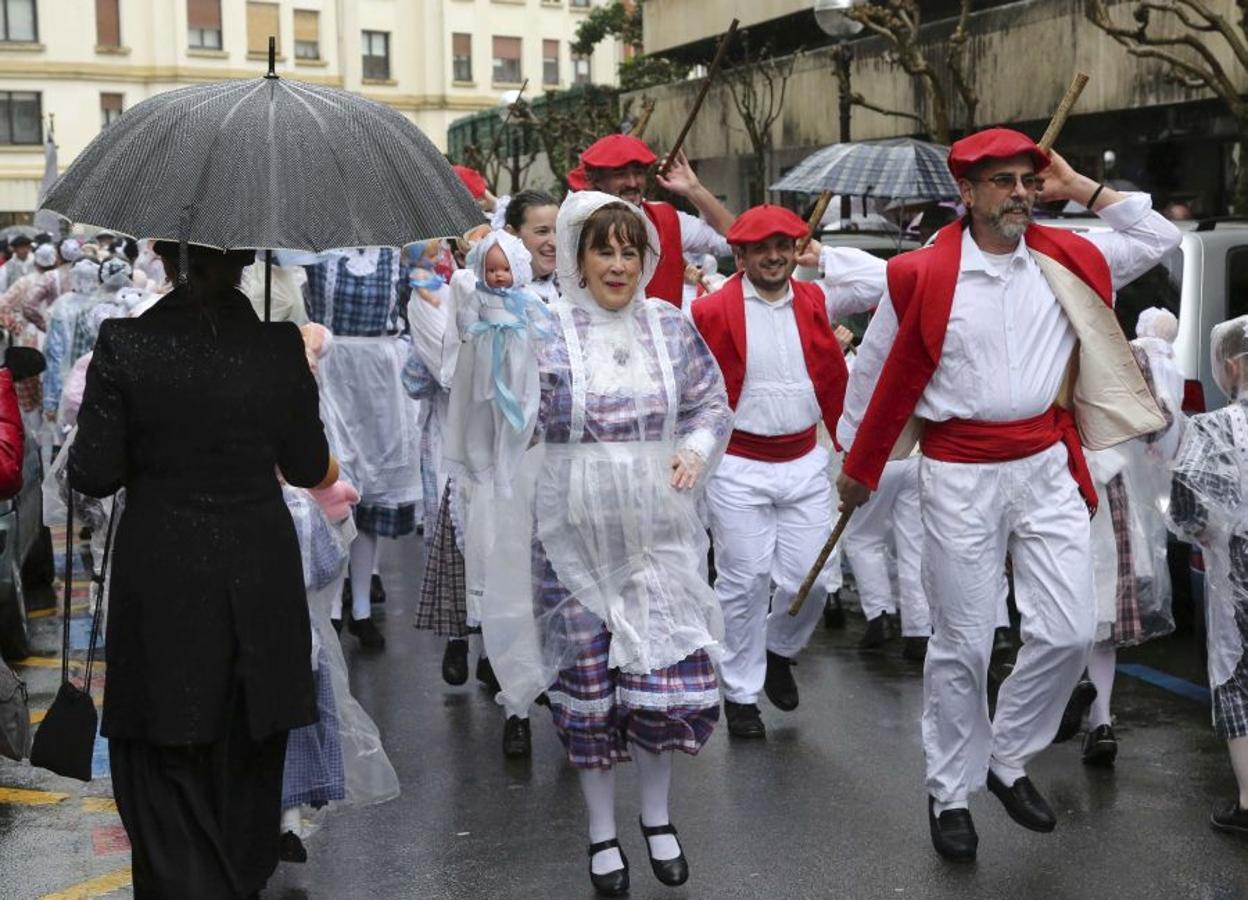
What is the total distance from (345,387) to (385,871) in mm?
4329

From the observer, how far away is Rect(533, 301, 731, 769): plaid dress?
5.62 m

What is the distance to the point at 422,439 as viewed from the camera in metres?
9.05

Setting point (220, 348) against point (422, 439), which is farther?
point (422, 439)

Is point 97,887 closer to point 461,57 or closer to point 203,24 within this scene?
point 203,24

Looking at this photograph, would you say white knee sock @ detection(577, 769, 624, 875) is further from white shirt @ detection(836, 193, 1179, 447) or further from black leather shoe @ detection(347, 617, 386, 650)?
black leather shoe @ detection(347, 617, 386, 650)

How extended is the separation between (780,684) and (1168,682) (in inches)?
65.5

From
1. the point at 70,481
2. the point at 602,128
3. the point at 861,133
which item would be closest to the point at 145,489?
the point at 70,481

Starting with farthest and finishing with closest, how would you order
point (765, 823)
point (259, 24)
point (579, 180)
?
point (259, 24) → point (579, 180) → point (765, 823)

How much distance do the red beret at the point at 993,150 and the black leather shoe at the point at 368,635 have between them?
440cm

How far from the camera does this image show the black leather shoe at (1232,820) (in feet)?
19.7

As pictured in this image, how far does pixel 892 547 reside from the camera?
9516 millimetres

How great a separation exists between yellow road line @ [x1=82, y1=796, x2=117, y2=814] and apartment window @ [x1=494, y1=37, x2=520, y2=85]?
61.9 meters

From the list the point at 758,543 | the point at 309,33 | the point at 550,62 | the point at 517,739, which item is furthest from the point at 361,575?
the point at 550,62

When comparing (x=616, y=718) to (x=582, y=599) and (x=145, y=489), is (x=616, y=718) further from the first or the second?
(x=145, y=489)
